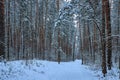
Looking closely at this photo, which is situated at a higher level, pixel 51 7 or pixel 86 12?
pixel 51 7

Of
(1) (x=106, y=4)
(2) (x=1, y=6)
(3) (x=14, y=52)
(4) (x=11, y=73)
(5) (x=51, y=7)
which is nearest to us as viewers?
(4) (x=11, y=73)

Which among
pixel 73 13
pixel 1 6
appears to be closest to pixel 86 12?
pixel 73 13

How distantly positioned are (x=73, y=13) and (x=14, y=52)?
26220 mm

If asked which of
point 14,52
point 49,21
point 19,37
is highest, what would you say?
point 49,21

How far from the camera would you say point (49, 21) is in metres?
Result: 46.8

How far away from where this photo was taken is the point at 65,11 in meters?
15.9

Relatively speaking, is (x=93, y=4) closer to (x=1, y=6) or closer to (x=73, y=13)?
(x=73, y=13)

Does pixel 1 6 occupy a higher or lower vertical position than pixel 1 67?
higher

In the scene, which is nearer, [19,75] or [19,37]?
[19,75]

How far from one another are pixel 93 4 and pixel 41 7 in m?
30.5

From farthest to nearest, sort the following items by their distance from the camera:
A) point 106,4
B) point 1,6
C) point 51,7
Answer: point 51,7
point 106,4
point 1,6

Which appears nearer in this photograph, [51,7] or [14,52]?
[14,52]

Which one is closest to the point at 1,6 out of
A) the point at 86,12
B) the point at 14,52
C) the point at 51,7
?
the point at 86,12

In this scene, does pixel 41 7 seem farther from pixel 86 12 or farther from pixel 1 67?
pixel 1 67
